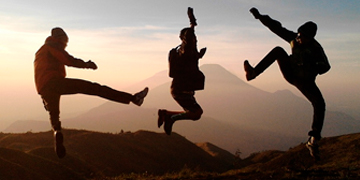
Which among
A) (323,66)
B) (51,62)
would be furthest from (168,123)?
(323,66)

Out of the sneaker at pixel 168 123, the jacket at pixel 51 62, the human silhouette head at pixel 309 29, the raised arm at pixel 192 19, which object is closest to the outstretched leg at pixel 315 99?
the human silhouette head at pixel 309 29

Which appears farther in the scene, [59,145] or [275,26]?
[275,26]

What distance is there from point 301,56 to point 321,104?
1.13 m

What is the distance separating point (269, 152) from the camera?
2856cm

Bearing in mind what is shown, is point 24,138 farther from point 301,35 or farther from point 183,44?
point 301,35

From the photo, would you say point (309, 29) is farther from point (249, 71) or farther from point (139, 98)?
point (139, 98)

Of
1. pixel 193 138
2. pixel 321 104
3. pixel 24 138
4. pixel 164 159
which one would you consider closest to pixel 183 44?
pixel 321 104

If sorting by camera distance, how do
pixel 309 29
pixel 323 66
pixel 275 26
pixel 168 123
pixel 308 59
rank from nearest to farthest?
pixel 323 66 → pixel 308 59 → pixel 309 29 → pixel 275 26 → pixel 168 123

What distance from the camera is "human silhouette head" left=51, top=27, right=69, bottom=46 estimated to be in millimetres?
6449

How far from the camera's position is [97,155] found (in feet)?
78.1

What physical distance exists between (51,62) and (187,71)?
2.86m

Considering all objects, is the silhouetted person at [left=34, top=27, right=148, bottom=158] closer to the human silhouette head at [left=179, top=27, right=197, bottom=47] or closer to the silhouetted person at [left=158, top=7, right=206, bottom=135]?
the silhouetted person at [left=158, top=7, right=206, bottom=135]

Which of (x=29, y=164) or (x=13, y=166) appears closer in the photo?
(x=13, y=166)

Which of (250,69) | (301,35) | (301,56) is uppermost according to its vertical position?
(301,35)
